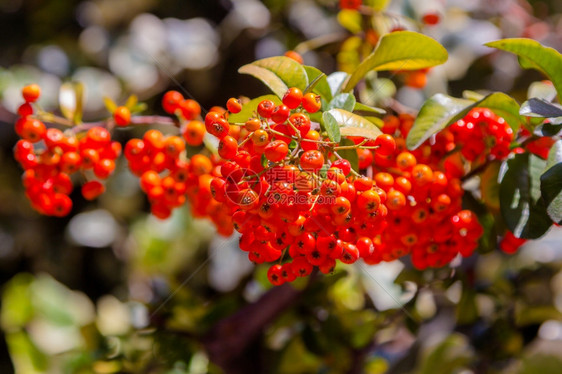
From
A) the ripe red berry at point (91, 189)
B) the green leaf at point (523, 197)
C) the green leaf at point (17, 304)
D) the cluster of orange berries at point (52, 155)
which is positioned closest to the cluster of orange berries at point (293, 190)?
the green leaf at point (523, 197)

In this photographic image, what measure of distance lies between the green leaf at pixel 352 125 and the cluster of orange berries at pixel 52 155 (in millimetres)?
549

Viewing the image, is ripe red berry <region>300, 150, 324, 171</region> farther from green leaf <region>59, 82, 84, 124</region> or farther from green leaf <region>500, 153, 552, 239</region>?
green leaf <region>59, 82, 84, 124</region>

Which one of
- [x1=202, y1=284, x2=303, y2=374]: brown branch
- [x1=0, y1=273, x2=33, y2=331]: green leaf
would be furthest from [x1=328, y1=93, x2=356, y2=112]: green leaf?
[x1=0, y1=273, x2=33, y2=331]: green leaf

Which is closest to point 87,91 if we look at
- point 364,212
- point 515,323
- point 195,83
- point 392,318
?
point 195,83

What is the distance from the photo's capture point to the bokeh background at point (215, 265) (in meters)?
1.62

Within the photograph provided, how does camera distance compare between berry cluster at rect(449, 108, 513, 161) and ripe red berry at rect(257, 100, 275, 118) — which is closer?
ripe red berry at rect(257, 100, 275, 118)

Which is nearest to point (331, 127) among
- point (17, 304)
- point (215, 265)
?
point (215, 265)

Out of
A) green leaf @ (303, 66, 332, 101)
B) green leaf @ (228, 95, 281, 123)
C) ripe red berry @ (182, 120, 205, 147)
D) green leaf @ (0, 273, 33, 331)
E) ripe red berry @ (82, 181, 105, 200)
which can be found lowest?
green leaf @ (0, 273, 33, 331)

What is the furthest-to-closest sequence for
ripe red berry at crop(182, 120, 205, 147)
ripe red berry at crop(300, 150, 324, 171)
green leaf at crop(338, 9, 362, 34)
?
green leaf at crop(338, 9, 362, 34) → ripe red berry at crop(182, 120, 205, 147) → ripe red berry at crop(300, 150, 324, 171)

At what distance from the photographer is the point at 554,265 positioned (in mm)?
1866

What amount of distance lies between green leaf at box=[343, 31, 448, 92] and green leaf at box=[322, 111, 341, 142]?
23cm

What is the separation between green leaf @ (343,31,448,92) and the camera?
3.17 feet

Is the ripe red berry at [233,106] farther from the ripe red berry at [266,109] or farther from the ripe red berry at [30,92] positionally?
the ripe red berry at [30,92]

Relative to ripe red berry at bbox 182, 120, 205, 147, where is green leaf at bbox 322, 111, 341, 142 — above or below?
above
